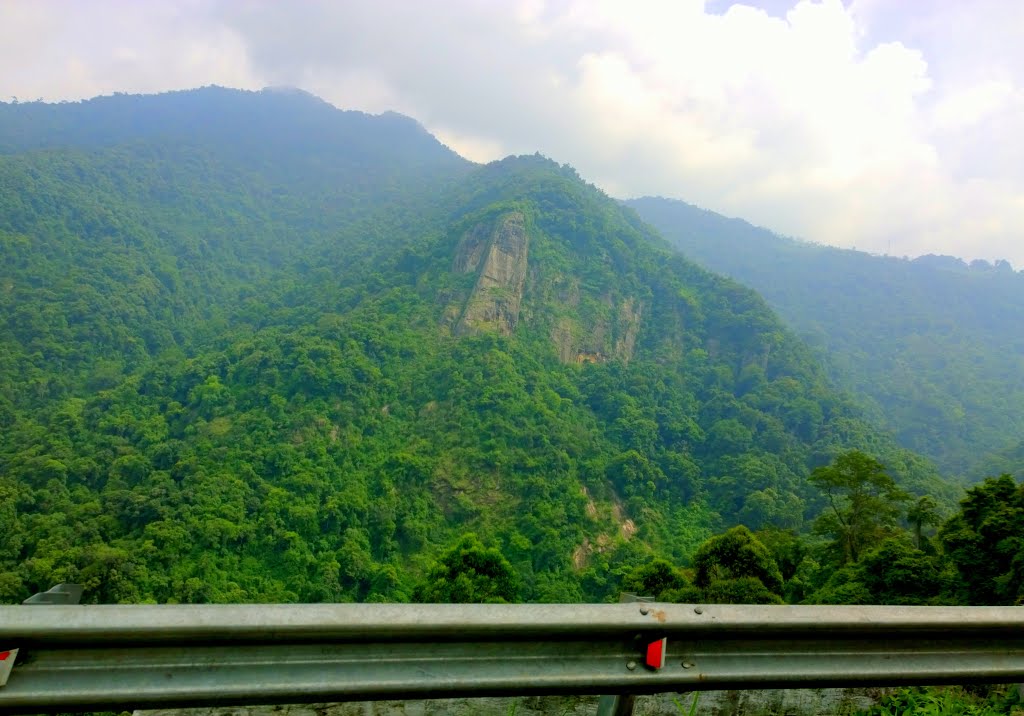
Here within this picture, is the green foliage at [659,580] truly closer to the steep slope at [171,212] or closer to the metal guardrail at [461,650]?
the metal guardrail at [461,650]

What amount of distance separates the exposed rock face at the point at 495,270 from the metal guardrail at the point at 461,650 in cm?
5675

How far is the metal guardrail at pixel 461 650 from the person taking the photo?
1.56m

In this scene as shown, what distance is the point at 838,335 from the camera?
104750mm

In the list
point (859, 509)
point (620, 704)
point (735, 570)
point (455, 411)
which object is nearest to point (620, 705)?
point (620, 704)

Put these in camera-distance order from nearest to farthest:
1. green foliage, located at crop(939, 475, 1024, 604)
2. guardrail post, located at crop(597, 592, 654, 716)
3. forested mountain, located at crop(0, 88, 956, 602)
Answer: guardrail post, located at crop(597, 592, 654, 716) < green foliage, located at crop(939, 475, 1024, 604) < forested mountain, located at crop(0, 88, 956, 602)

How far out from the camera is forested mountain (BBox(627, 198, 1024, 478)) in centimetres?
7238

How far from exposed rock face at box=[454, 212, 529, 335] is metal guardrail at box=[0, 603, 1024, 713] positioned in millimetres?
56751

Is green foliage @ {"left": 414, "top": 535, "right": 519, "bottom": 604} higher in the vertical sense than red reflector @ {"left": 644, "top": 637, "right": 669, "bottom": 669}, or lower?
lower

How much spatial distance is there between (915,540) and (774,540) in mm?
5951

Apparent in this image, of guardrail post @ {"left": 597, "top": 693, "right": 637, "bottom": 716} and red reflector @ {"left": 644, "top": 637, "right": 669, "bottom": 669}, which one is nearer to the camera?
red reflector @ {"left": 644, "top": 637, "right": 669, "bottom": 669}

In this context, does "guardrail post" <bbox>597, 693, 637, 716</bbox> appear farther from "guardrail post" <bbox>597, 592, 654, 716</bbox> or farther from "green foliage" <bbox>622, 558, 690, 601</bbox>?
"green foliage" <bbox>622, 558, 690, 601</bbox>

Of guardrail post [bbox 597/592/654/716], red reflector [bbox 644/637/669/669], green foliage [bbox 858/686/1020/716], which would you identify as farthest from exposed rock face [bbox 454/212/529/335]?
red reflector [bbox 644/637/669/669]

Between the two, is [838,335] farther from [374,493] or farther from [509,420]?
[374,493]

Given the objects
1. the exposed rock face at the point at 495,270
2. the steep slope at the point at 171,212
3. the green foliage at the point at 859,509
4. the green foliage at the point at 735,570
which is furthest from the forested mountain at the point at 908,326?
the steep slope at the point at 171,212
